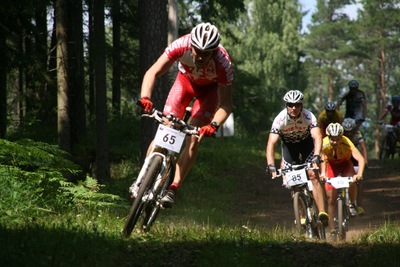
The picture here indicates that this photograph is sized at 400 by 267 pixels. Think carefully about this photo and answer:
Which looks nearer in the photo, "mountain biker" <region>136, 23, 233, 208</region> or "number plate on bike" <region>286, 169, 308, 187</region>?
"mountain biker" <region>136, 23, 233, 208</region>

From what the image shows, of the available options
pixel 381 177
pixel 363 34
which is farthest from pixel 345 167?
pixel 363 34

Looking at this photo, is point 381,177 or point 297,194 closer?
point 297,194

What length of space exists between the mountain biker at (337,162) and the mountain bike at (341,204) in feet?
0.26

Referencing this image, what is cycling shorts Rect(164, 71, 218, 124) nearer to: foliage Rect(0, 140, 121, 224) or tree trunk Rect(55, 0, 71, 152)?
foliage Rect(0, 140, 121, 224)

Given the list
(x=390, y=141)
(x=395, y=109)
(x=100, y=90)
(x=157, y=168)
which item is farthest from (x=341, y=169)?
(x=390, y=141)

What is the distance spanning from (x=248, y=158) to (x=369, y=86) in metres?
61.0

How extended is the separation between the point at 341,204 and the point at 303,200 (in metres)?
1.31

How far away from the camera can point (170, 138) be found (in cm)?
842

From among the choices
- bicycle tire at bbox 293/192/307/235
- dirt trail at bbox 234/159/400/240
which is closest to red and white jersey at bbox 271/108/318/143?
bicycle tire at bbox 293/192/307/235

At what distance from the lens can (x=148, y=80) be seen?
865 cm

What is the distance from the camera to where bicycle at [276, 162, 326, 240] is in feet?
35.7

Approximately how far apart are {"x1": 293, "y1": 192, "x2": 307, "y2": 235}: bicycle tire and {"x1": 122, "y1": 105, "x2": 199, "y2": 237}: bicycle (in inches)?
114

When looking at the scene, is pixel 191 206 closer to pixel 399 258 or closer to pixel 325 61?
pixel 399 258

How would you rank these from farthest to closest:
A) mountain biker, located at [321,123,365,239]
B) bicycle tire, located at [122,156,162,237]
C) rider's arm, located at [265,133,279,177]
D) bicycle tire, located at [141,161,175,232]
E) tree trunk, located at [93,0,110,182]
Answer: tree trunk, located at [93,0,110,182], mountain biker, located at [321,123,365,239], rider's arm, located at [265,133,279,177], bicycle tire, located at [141,161,175,232], bicycle tire, located at [122,156,162,237]
